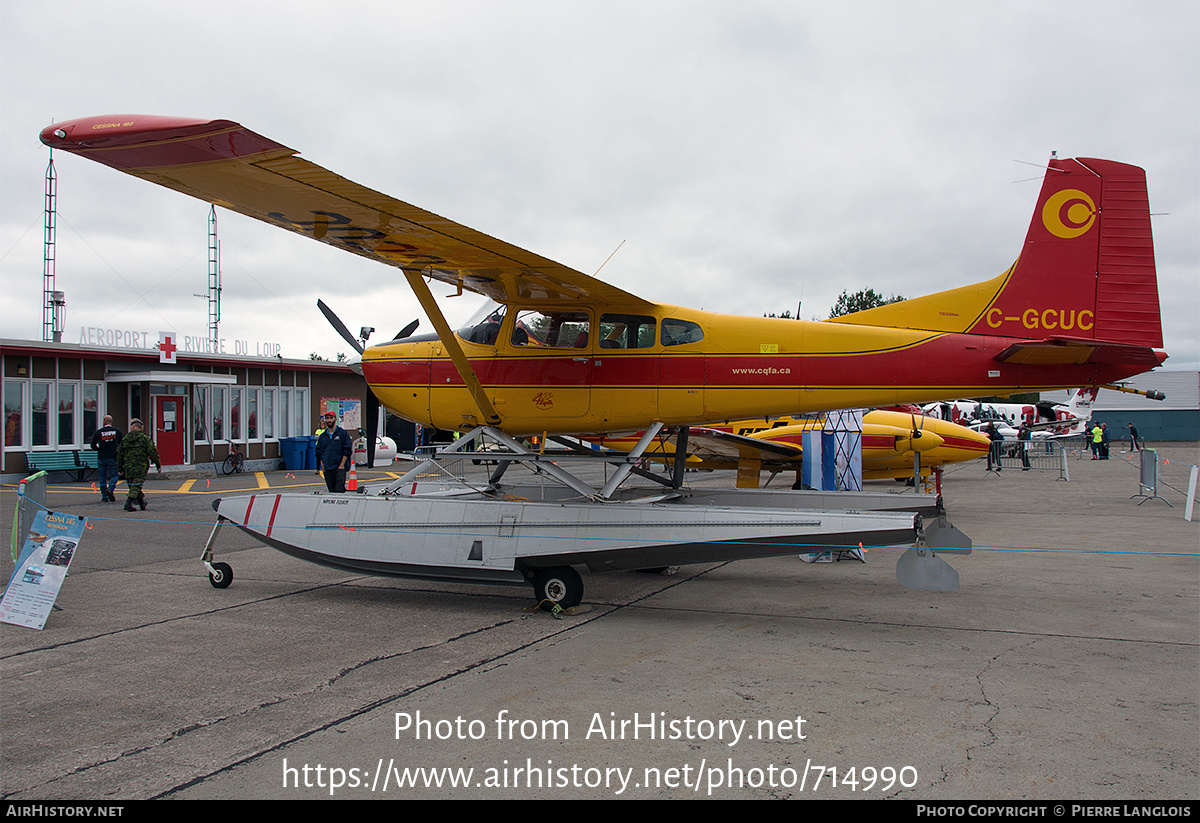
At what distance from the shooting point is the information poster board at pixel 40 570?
6145mm

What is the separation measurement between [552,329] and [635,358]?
0.95 m

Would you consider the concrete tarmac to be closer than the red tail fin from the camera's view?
Yes

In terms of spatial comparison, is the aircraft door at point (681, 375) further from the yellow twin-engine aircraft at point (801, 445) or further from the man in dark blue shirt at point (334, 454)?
the man in dark blue shirt at point (334, 454)

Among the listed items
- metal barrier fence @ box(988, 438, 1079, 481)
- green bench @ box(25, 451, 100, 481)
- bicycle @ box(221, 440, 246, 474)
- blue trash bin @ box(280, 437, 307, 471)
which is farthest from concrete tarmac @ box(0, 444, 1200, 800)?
metal barrier fence @ box(988, 438, 1079, 481)

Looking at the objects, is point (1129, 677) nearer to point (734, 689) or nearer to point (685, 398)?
point (734, 689)

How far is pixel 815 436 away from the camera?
11773 millimetres

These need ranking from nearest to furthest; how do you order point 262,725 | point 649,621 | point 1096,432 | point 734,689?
point 262,725, point 734,689, point 649,621, point 1096,432

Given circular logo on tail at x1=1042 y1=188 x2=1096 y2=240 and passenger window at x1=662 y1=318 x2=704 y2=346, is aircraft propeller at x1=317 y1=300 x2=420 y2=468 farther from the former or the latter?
circular logo on tail at x1=1042 y1=188 x2=1096 y2=240

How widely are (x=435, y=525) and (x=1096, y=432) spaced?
127 feet

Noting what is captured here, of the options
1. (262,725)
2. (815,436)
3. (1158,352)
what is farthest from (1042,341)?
(262,725)

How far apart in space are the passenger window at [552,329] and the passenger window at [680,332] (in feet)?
2.67

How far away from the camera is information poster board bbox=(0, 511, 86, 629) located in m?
6.14

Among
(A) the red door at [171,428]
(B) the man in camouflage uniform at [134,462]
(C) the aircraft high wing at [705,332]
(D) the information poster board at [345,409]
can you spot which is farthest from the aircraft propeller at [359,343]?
(D) the information poster board at [345,409]

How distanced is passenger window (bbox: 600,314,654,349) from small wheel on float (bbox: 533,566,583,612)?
231 centimetres
